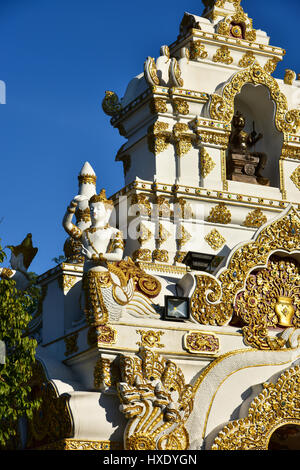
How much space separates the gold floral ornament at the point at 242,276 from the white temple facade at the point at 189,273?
25 mm

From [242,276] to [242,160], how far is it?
191 inches

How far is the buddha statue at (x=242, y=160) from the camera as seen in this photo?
24.9 meters

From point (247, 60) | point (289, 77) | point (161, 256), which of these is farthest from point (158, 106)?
point (289, 77)

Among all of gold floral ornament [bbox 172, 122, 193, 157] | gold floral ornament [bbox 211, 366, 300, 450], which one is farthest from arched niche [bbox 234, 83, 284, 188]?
gold floral ornament [bbox 211, 366, 300, 450]

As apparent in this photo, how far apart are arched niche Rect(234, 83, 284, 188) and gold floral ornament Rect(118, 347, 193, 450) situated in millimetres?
7123

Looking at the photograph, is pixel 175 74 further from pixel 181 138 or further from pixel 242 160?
pixel 242 160

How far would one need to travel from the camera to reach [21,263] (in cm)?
2316

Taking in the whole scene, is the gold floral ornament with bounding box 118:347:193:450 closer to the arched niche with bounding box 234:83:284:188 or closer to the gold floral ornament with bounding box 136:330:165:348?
the gold floral ornament with bounding box 136:330:165:348

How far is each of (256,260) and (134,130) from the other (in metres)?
5.53

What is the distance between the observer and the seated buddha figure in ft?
63.4

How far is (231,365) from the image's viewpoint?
66.1 ft

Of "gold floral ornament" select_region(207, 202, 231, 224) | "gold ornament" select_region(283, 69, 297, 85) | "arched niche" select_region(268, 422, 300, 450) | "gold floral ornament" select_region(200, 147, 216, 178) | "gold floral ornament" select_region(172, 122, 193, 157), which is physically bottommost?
"arched niche" select_region(268, 422, 300, 450)

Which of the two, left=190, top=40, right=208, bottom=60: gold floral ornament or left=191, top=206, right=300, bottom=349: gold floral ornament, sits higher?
left=190, top=40, right=208, bottom=60: gold floral ornament
